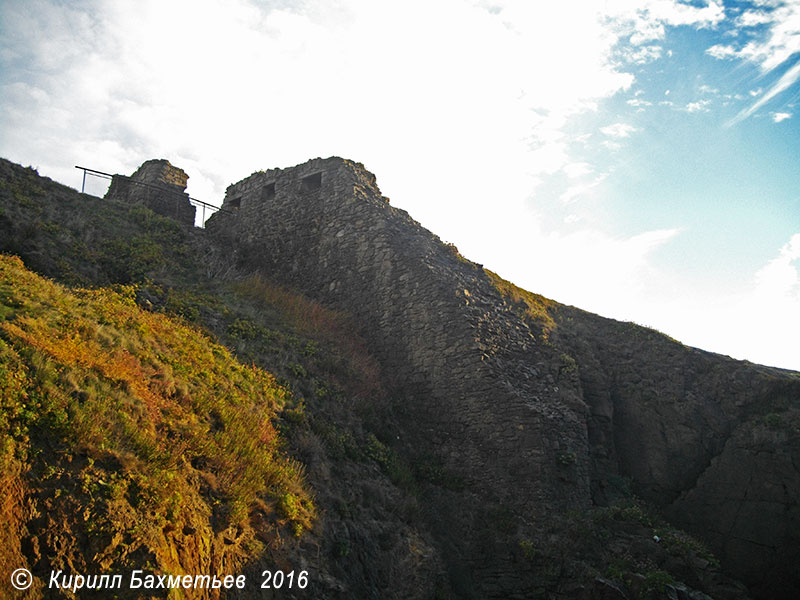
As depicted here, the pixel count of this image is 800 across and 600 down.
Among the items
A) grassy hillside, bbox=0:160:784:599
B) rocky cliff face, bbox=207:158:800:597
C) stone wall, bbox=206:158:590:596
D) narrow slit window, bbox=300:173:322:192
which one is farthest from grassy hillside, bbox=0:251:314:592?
narrow slit window, bbox=300:173:322:192

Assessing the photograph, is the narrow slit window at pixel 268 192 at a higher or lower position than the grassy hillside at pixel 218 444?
higher

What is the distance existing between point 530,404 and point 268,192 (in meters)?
13.2

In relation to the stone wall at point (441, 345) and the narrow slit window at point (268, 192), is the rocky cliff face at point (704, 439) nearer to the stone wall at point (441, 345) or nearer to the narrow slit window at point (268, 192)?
the stone wall at point (441, 345)

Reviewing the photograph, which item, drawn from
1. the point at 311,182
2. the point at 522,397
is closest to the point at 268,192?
the point at 311,182

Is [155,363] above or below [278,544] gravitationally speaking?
above

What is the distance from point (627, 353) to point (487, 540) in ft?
26.6

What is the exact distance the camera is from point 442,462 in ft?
44.4

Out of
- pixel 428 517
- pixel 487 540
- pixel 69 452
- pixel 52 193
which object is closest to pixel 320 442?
pixel 428 517

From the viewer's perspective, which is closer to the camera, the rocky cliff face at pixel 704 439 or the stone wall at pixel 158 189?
the rocky cliff face at pixel 704 439

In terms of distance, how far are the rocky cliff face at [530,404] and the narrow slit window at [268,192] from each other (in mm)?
2546

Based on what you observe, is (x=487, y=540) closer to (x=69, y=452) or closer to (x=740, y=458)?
(x=740, y=458)

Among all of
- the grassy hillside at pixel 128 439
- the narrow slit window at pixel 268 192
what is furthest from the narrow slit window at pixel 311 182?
the grassy hillside at pixel 128 439

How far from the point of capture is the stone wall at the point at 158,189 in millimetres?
22422

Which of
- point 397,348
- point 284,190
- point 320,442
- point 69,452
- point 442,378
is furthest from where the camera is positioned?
point 284,190
